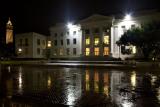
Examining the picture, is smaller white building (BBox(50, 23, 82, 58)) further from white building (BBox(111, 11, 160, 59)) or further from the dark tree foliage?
the dark tree foliage

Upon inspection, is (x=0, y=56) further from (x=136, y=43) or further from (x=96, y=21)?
(x=136, y=43)

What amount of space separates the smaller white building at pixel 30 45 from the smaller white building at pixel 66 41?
6.81 m

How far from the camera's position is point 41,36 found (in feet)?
235

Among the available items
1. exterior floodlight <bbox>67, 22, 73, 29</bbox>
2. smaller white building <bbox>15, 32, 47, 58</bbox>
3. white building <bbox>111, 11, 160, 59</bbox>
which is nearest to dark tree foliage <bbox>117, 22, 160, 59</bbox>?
white building <bbox>111, 11, 160, 59</bbox>

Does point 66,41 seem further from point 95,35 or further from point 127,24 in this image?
point 127,24

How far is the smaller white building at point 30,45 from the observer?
2704 inches

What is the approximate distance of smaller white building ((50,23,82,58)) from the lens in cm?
6094

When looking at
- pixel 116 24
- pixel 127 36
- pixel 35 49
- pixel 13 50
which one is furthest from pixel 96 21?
pixel 13 50

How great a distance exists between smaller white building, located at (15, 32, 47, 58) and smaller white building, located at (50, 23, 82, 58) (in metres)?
6.81

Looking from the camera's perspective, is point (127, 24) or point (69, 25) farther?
point (69, 25)

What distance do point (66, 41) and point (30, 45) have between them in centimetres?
1353

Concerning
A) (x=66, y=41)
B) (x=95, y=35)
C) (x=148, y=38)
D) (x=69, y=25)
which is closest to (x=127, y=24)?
(x=95, y=35)

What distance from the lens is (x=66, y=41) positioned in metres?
63.1

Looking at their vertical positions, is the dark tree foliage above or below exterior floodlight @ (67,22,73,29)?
below
